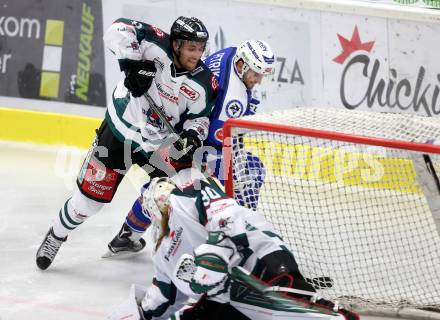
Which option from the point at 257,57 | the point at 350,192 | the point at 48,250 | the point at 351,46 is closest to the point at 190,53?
the point at 257,57

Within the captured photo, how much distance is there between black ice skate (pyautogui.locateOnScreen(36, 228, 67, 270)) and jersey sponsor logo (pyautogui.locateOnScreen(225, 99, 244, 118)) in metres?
0.96

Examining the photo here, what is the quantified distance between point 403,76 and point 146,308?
3.03 m

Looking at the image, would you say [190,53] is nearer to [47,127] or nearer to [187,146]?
[187,146]

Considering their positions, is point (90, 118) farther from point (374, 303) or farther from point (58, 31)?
point (374, 303)

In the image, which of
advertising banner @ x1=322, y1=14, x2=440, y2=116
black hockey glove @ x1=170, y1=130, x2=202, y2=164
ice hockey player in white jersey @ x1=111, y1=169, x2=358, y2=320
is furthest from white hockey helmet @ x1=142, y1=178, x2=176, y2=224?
advertising banner @ x1=322, y1=14, x2=440, y2=116

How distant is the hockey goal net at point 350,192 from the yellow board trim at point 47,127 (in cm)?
231

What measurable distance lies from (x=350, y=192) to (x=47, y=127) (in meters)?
2.75

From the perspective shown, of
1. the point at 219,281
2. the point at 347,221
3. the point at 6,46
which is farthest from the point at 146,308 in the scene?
the point at 6,46

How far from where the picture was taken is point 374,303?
382 cm

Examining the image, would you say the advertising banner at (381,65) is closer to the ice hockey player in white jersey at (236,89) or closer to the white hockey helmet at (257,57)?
the ice hockey player in white jersey at (236,89)

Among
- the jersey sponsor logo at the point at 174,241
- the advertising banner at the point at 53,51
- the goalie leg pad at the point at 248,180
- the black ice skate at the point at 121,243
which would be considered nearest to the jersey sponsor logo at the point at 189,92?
the goalie leg pad at the point at 248,180

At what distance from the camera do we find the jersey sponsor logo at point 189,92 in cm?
416

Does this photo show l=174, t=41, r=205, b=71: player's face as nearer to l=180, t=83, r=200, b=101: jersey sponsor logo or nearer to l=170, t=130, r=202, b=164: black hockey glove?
l=180, t=83, r=200, b=101: jersey sponsor logo

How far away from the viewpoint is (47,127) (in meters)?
6.34
